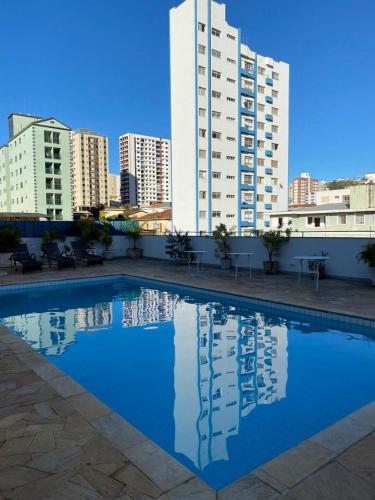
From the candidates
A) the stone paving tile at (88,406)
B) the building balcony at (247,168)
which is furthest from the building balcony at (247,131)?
the stone paving tile at (88,406)

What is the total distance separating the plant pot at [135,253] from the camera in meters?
18.1

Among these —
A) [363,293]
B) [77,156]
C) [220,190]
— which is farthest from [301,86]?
[77,156]

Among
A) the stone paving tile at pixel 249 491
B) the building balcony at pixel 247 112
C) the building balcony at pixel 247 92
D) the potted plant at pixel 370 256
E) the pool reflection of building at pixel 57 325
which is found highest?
the building balcony at pixel 247 92

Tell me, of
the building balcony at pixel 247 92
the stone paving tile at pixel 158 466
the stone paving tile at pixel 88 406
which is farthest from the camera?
the building balcony at pixel 247 92

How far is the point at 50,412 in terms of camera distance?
3.15m

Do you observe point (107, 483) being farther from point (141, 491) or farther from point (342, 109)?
point (342, 109)

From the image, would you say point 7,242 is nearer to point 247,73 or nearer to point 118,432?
point 118,432

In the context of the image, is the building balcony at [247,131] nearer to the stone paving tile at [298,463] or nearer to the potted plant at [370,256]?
the potted plant at [370,256]

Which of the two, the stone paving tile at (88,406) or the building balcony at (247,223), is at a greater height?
the building balcony at (247,223)

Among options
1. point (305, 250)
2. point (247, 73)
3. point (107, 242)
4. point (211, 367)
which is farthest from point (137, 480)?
point (247, 73)

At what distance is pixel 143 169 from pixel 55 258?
108475mm

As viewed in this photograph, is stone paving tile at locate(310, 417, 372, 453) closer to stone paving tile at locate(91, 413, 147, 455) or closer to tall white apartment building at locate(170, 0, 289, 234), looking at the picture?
stone paving tile at locate(91, 413, 147, 455)

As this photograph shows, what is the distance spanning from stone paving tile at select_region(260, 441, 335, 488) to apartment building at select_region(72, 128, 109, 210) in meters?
105

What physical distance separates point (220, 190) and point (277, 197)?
11122 millimetres
